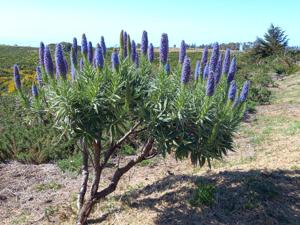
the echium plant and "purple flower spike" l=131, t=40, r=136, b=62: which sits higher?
"purple flower spike" l=131, t=40, r=136, b=62

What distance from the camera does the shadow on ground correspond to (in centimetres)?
495

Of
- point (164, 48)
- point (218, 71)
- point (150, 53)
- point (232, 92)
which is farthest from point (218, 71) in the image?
point (150, 53)

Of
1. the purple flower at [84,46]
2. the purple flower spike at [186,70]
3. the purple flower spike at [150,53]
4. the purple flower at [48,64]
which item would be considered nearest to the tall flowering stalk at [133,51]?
the purple flower spike at [150,53]

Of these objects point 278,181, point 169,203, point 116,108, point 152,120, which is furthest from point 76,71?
point 278,181

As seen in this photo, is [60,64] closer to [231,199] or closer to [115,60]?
[115,60]

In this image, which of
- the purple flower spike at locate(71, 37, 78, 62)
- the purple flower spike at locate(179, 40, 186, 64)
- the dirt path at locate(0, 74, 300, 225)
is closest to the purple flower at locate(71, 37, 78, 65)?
the purple flower spike at locate(71, 37, 78, 62)

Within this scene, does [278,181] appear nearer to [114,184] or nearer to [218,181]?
[218,181]

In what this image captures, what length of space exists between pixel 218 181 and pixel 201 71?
184cm

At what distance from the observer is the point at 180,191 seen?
5699mm

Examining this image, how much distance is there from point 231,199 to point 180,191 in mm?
800

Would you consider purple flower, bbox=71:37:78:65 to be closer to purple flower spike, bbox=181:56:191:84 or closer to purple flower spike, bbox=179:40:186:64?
purple flower spike, bbox=179:40:186:64

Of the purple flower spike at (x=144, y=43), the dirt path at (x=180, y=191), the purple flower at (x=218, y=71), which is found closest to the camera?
the purple flower at (x=218, y=71)

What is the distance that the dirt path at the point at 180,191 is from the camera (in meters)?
5.07

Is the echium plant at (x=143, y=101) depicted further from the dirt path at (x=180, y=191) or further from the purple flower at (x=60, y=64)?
the dirt path at (x=180, y=191)
